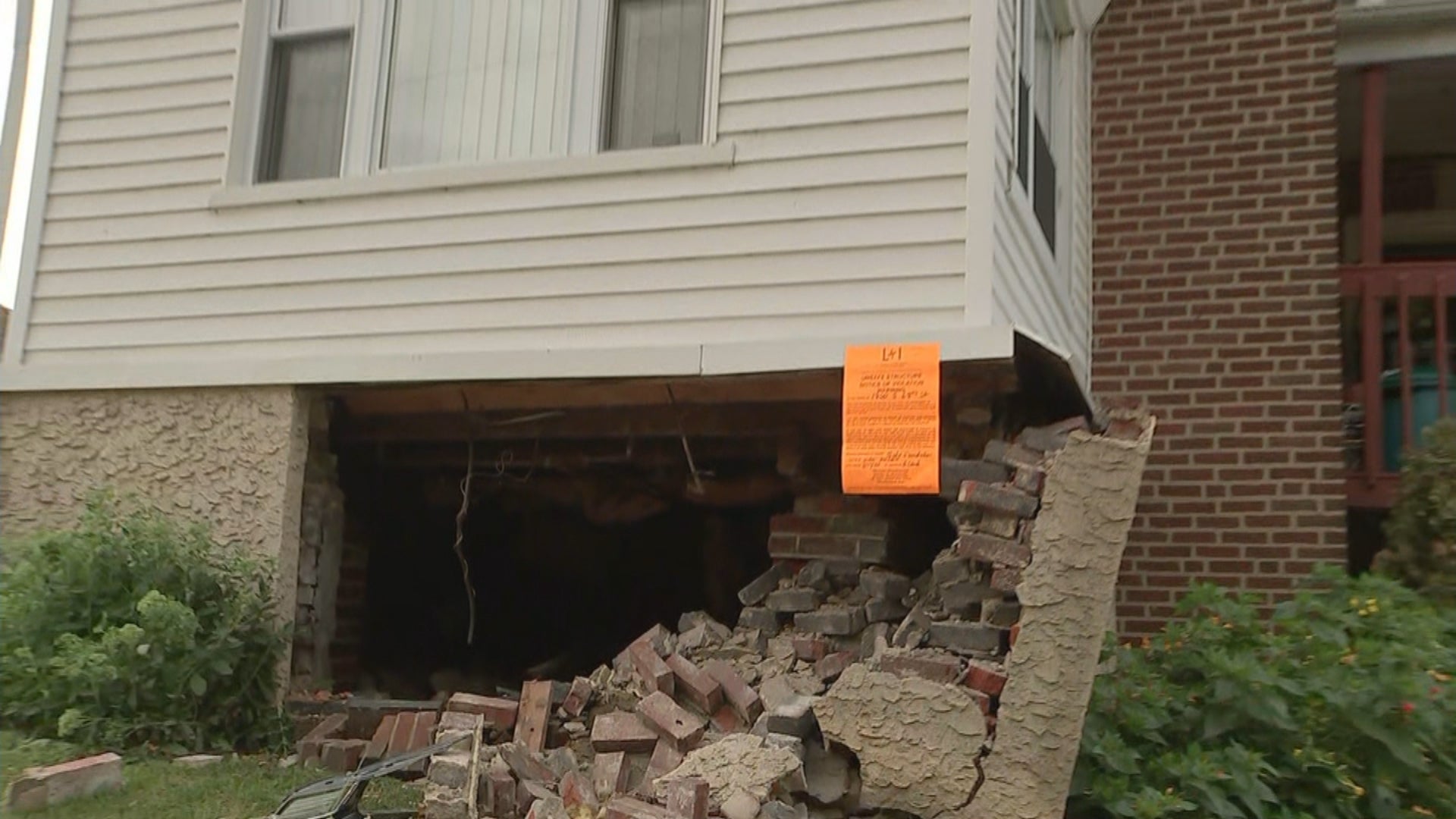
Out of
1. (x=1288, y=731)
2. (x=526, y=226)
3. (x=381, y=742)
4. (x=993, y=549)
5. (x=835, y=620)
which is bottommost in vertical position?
(x=381, y=742)

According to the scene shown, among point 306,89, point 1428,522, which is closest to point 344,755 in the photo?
point 306,89

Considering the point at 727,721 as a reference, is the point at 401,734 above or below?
below

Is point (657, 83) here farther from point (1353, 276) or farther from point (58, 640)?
point (1353, 276)

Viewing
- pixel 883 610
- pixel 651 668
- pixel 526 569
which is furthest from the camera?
pixel 526 569

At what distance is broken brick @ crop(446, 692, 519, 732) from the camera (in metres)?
4.56

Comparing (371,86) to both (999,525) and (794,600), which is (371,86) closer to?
(794,600)

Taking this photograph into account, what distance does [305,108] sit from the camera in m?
6.05

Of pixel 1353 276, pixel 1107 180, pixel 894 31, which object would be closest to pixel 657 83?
pixel 894 31

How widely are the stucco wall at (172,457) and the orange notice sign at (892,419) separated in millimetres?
2665

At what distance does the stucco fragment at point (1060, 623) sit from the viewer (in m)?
3.89

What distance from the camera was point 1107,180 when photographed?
22.9 ft

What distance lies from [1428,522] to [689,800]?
4.04 metres

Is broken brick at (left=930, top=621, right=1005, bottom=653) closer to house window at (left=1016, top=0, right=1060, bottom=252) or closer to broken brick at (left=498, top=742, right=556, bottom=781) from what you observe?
broken brick at (left=498, top=742, right=556, bottom=781)

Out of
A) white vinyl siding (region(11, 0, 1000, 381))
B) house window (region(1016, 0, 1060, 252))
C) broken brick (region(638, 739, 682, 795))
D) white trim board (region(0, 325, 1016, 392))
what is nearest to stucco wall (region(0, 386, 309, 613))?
white trim board (region(0, 325, 1016, 392))
